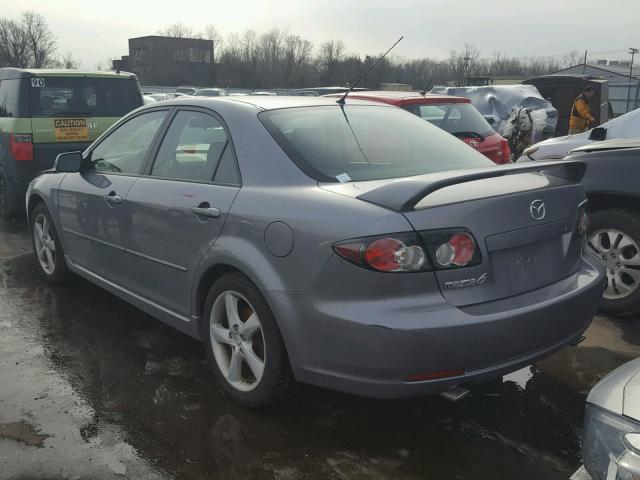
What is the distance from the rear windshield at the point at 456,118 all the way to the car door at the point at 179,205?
4.44m

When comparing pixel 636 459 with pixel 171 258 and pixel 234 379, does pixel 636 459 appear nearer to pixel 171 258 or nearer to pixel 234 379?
pixel 234 379

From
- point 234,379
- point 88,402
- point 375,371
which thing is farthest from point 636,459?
point 88,402

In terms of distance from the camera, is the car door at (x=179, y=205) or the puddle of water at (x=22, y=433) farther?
the car door at (x=179, y=205)

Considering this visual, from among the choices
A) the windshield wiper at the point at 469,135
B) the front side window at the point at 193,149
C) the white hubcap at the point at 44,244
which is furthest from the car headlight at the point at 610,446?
the windshield wiper at the point at 469,135

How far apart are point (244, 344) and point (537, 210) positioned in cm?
158

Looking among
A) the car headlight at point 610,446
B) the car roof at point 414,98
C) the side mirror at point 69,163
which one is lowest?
the car headlight at point 610,446

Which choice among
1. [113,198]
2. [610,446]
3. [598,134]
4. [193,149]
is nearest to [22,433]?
[113,198]

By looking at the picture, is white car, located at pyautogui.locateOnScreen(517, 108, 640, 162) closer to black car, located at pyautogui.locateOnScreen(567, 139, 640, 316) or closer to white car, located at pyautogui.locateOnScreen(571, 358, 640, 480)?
black car, located at pyautogui.locateOnScreen(567, 139, 640, 316)

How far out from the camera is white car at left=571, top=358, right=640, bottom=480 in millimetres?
1659

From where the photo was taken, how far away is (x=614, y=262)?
4492mm

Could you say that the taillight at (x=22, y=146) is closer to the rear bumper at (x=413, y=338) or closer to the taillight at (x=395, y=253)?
the rear bumper at (x=413, y=338)

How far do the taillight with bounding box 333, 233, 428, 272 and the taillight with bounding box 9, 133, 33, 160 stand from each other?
6326 mm

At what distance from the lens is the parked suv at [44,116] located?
7445 mm

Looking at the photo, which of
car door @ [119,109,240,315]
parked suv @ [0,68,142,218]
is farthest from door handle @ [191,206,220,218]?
parked suv @ [0,68,142,218]
